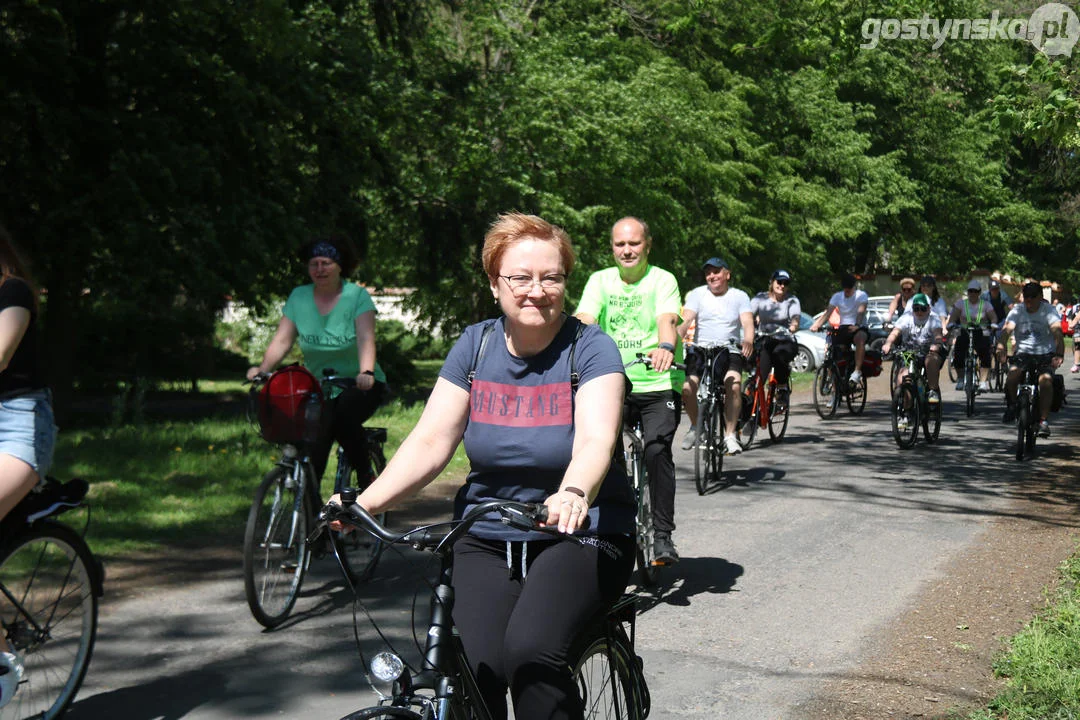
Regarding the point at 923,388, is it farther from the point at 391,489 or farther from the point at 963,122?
the point at 963,122

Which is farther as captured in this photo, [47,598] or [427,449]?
[47,598]

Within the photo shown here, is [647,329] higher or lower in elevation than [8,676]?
higher

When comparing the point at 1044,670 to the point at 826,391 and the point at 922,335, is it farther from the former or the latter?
the point at 826,391

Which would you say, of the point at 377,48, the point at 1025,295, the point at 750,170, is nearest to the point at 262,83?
the point at 377,48

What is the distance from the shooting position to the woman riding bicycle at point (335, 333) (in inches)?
255

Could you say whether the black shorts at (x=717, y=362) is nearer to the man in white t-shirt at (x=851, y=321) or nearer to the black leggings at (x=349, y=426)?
the black leggings at (x=349, y=426)

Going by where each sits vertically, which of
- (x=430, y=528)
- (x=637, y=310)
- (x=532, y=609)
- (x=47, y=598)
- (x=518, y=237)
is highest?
(x=518, y=237)

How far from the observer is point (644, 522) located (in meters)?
6.78

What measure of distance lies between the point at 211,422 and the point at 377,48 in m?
7.49

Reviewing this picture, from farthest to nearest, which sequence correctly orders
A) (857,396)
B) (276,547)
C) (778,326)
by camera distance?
(857,396) → (778,326) → (276,547)

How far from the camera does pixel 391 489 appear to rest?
310 centimetres

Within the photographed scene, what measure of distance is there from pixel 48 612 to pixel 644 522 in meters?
3.33

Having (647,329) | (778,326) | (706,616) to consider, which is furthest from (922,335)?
(706,616)

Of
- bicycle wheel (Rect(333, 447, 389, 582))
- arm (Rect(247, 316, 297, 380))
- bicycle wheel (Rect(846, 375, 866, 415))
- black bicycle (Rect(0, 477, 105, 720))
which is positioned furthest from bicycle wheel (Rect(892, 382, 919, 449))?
black bicycle (Rect(0, 477, 105, 720))
